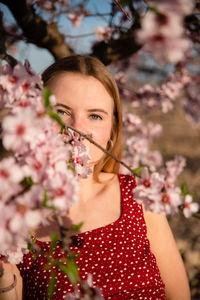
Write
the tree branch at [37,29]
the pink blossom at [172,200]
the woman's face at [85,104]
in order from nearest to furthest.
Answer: the pink blossom at [172,200], the woman's face at [85,104], the tree branch at [37,29]

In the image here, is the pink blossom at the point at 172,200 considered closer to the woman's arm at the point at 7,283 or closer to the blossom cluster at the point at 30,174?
the blossom cluster at the point at 30,174

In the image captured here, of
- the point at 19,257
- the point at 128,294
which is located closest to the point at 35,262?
the point at 19,257

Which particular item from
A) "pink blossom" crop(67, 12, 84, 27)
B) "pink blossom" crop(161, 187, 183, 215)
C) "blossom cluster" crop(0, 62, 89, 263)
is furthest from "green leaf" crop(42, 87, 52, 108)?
"pink blossom" crop(67, 12, 84, 27)

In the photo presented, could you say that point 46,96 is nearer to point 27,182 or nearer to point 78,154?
point 27,182

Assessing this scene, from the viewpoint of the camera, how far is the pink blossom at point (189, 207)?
99cm

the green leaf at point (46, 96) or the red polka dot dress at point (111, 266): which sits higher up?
the green leaf at point (46, 96)

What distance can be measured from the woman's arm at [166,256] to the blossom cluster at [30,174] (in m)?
1.05

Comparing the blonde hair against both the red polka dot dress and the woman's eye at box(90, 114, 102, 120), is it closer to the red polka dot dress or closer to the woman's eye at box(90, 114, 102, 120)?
the woman's eye at box(90, 114, 102, 120)

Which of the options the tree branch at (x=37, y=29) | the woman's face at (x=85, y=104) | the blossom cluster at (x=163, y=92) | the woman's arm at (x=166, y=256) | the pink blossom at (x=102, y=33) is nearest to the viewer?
the woman's face at (x=85, y=104)

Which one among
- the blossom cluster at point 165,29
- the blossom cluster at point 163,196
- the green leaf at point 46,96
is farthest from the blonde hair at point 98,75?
the blossom cluster at point 165,29

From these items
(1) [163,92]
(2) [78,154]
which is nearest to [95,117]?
(2) [78,154]

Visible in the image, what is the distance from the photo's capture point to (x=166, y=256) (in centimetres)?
168

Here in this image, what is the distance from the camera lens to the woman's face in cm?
148

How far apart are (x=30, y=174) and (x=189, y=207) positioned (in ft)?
1.88
